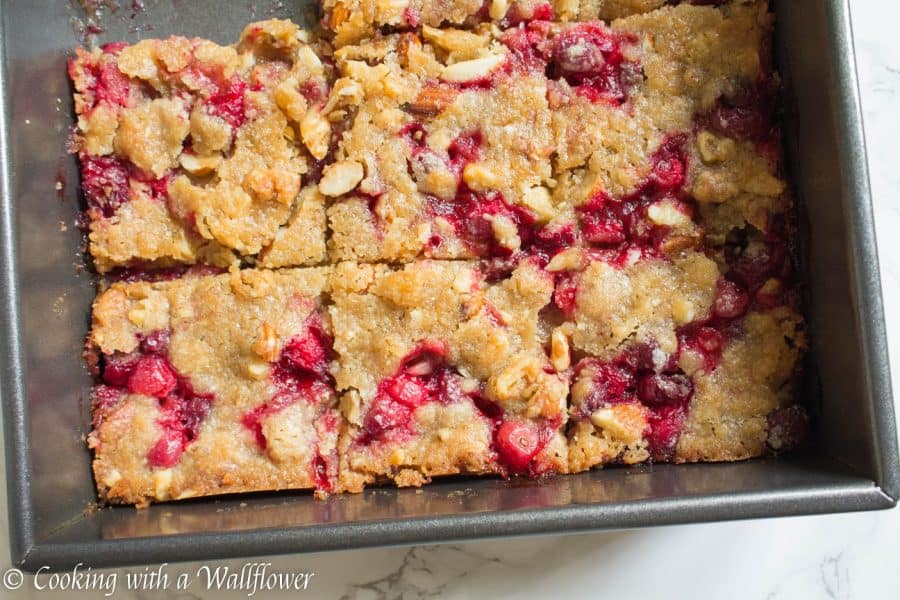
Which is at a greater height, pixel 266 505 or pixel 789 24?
pixel 789 24

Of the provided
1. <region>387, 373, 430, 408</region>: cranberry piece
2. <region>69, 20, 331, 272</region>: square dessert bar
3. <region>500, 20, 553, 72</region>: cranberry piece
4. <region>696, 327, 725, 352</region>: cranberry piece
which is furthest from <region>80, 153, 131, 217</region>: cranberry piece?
<region>696, 327, 725, 352</region>: cranberry piece

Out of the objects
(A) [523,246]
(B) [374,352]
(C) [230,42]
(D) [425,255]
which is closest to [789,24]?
(A) [523,246]

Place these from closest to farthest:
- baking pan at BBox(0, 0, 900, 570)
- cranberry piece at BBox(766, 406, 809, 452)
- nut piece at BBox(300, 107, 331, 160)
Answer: baking pan at BBox(0, 0, 900, 570), cranberry piece at BBox(766, 406, 809, 452), nut piece at BBox(300, 107, 331, 160)

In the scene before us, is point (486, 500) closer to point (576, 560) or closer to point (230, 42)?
point (576, 560)

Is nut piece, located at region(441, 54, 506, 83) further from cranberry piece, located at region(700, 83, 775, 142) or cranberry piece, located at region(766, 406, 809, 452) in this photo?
cranberry piece, located at region(766, 406, 809, 452)

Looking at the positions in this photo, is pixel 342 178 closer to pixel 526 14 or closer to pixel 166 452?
pixel 526 14

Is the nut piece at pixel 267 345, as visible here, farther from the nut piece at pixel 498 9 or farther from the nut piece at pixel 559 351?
the nut piece at pixel 498 9

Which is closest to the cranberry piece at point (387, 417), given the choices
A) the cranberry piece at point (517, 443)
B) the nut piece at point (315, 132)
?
the cranberry piece at point (517, 443)
